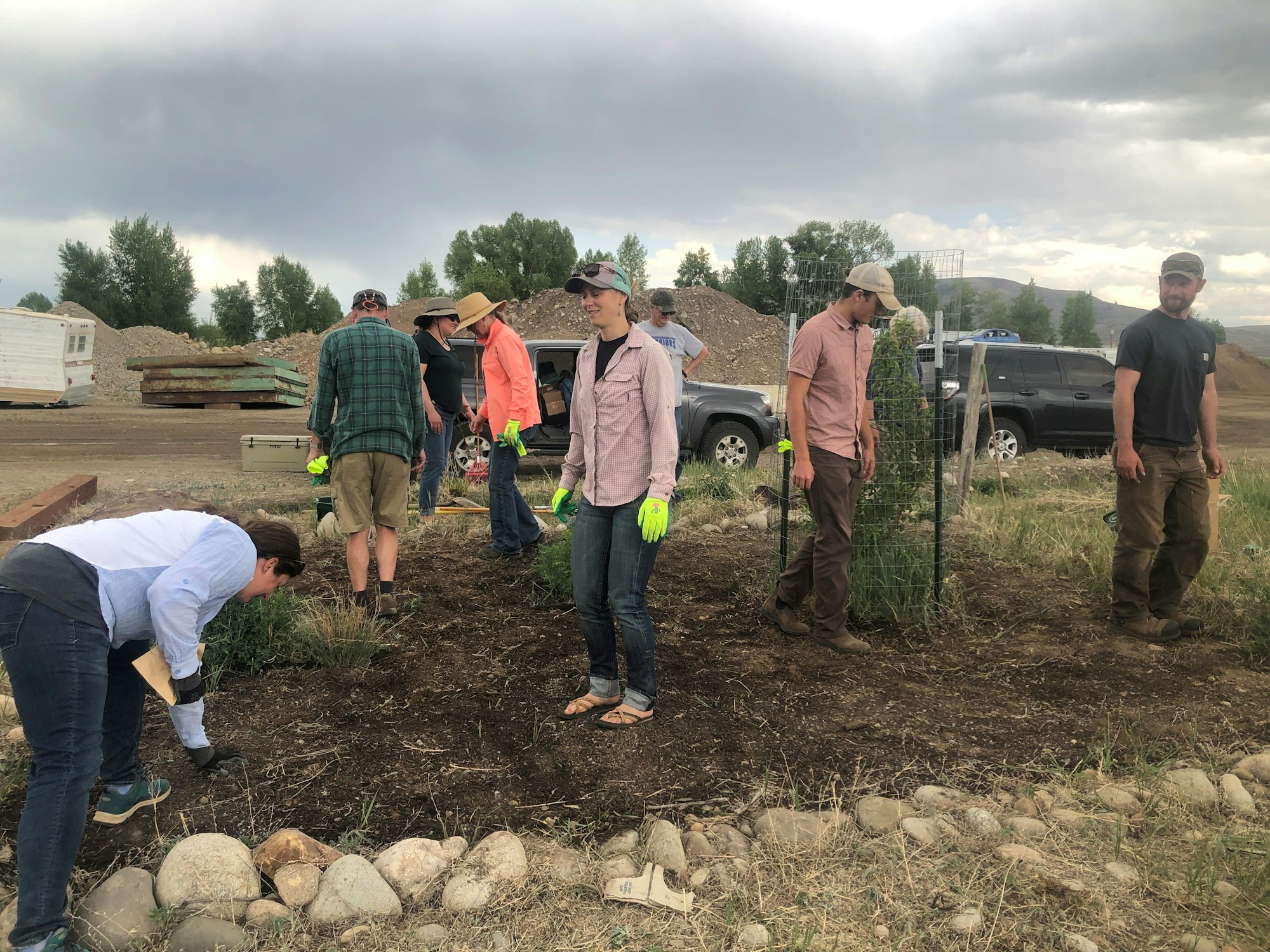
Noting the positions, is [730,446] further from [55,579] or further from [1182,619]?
[55,579]

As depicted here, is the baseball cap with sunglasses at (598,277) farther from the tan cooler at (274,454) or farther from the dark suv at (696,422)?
the tan cooler at (274,454)

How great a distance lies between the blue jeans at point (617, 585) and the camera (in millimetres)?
3412

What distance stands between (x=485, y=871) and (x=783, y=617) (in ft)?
8.36

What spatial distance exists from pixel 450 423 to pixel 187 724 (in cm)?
452

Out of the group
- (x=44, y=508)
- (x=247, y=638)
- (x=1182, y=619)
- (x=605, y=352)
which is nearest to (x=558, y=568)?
(x=247, y=638)

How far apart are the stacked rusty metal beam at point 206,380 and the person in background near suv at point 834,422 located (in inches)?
815

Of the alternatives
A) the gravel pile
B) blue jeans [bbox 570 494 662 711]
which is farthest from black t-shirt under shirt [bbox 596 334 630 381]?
the gravel pile

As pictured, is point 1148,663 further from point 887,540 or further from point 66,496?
point 66,496

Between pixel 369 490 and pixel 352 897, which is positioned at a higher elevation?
pixel 369 490

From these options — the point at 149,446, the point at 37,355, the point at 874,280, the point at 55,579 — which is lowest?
the point at 149,446

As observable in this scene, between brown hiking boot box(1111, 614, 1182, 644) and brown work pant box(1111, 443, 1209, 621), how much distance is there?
30 mm

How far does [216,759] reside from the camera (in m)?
3.21

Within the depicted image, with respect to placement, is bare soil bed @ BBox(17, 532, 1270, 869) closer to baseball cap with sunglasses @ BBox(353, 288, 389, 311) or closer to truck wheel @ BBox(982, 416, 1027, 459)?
baseball cap with sunglasses @ BBox(353, 288, 389, 311)

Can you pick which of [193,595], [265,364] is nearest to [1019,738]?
[193,595]
